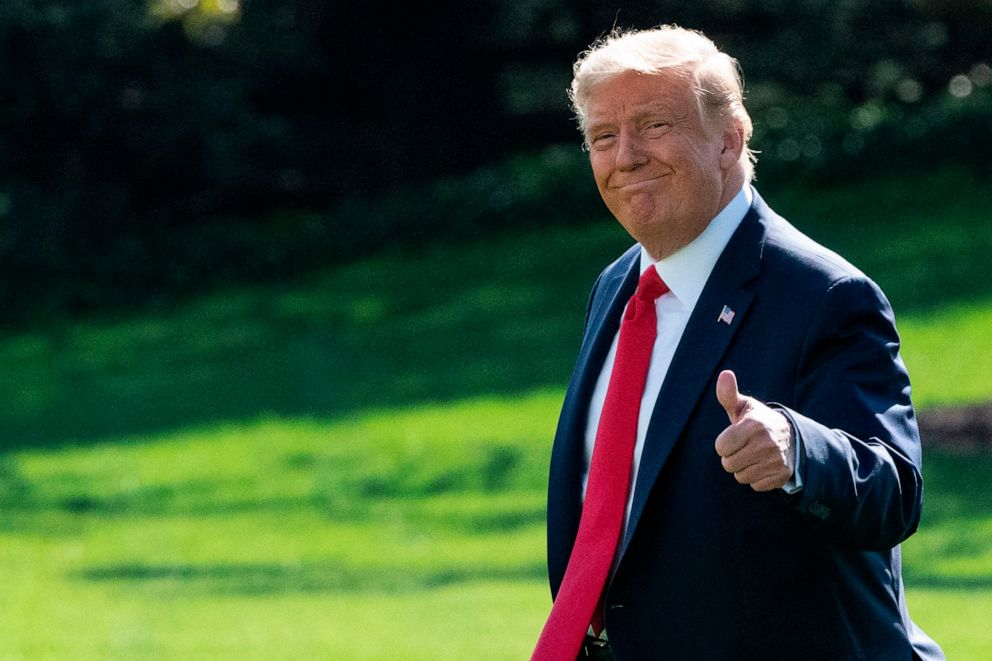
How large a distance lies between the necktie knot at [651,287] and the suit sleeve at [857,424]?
0.45 m

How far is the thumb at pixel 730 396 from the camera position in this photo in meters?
2.88

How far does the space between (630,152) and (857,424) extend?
2.39ft

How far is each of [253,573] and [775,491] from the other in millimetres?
8961

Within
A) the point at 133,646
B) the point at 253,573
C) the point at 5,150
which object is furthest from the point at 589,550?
the point at 5,150

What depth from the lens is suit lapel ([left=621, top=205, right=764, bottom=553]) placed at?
3.23 meters

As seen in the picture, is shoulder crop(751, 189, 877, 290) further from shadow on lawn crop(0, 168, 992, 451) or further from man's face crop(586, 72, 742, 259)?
shadow on lawn crop(0, 168, 992, 451)

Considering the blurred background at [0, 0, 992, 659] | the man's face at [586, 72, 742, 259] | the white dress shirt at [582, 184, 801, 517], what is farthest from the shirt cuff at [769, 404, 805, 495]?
the blurred background at [0, 0, 992, 659]

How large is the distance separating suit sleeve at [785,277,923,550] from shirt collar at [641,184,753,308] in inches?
13.4

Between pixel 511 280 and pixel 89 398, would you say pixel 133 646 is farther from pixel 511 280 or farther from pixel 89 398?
pixel 511 280

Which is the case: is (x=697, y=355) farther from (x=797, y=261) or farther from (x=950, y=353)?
(x=950, y=353)

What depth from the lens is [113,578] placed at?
1167 cm

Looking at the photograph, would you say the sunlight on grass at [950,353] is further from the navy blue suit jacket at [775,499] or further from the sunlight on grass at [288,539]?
the navy blue suit jacket at [775,499]

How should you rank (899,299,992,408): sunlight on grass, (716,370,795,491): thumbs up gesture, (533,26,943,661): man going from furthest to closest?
(899,299,992,408): sunlight on grass, (533,26,943,661): man, (716,370,795,491): thumbs up gesture

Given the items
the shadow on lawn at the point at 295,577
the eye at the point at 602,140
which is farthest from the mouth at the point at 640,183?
the shadow on lawn at the point at 295,577
